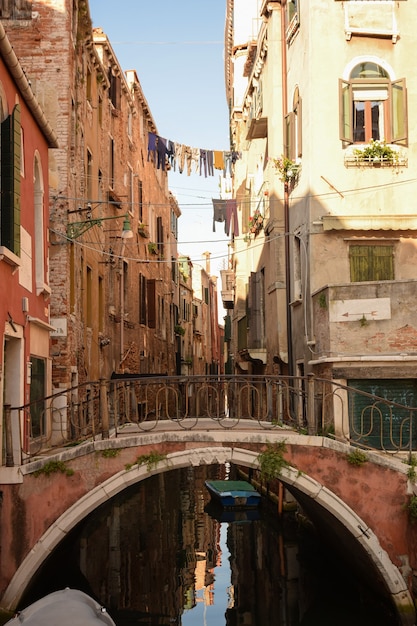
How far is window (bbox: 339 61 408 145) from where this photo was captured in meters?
16.2

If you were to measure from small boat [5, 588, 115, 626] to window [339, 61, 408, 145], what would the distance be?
10325 mm

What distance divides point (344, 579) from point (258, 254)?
36.4 feet

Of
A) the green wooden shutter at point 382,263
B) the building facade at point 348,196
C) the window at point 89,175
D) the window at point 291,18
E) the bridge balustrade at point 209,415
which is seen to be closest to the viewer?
the bridge balustrade at point 209,415

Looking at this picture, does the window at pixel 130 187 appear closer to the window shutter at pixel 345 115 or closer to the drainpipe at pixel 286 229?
the drainpipe at pixel 286 229

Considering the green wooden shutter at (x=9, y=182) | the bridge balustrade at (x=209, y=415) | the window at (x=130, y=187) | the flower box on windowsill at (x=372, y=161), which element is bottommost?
the bridge balustrade at (x=209, y=415)

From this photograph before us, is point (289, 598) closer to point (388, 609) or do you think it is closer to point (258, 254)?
point (388, 609)

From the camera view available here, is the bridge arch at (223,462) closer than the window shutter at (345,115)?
Yes

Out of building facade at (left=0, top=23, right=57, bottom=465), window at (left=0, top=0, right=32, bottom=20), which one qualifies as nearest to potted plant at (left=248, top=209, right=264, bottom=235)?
window at (left=0, top=0, right=32, bottom=20)

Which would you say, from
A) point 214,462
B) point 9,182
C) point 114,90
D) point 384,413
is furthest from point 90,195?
point 214,462

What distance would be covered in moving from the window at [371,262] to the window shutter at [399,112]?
2.07 metres

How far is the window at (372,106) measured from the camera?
16.2 meters

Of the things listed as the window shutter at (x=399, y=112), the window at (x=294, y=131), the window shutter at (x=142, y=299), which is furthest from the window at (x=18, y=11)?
the window shutter at (x=142, y=299)

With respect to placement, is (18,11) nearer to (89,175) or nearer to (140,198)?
(89,175)

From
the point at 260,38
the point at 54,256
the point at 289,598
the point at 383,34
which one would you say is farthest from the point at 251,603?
the point at 260,38
